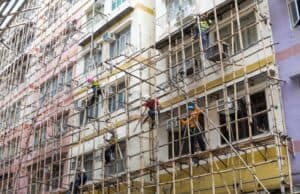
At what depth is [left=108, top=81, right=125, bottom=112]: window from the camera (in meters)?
10.0

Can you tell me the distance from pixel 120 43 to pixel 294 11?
16.6 feet

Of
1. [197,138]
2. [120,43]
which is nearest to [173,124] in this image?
[197,138]

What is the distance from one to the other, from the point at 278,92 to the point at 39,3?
36.9 ft

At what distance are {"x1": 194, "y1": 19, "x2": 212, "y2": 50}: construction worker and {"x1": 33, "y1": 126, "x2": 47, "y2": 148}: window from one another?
227 inches

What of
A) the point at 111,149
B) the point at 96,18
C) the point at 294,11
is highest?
the point at 96,18

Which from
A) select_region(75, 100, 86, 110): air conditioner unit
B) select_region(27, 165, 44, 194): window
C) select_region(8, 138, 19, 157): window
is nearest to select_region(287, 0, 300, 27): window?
select_region(75, 100, 86, 110): air conditioner unit

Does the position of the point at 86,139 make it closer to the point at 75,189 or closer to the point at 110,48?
the point at 75,189

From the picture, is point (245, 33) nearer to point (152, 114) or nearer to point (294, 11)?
point (294, 11)

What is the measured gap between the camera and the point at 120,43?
431 inches

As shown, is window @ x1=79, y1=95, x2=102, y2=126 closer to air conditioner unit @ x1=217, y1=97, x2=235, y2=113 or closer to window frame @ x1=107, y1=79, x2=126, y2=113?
window frame @ x1=107, y1=79, x2=126, y2=113

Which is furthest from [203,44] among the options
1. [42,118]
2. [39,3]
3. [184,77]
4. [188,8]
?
[39,3]

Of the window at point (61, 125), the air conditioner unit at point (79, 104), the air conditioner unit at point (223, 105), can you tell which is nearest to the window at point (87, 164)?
the window at point (61, 125)

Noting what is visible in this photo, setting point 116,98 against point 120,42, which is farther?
point 120,42

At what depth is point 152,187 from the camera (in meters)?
8.73
